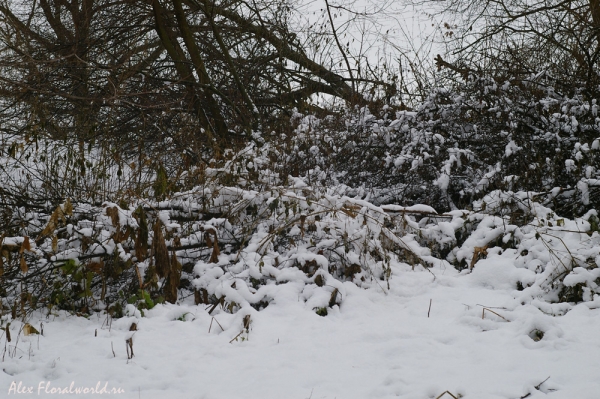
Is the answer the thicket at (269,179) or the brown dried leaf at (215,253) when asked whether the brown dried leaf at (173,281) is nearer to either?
the thicket at (269,179)

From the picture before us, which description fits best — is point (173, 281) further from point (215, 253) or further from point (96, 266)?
point (96, 266)

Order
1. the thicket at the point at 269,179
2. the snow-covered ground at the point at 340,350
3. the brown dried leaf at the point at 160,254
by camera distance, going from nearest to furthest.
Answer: the snow-covered ground at the point at 340,350 < the brown dried leaf at the point at 160,254 < the thicket at the point at 269,179

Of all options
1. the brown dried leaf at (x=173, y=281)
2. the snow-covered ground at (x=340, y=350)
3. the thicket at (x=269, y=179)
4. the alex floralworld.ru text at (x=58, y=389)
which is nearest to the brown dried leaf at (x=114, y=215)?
the thicket at (x=269, y=179)

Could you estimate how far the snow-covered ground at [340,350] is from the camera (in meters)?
2.46

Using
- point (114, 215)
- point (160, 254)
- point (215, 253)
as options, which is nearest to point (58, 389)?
point (160, 254)

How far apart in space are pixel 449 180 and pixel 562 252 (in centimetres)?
200

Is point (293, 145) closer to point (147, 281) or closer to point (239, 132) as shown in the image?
point (239, 132)

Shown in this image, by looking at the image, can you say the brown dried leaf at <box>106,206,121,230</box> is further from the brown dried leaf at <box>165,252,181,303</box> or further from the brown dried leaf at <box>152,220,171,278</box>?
the brown dried leaf at <box>165,252,181,303</box>

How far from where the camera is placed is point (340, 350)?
118 inches

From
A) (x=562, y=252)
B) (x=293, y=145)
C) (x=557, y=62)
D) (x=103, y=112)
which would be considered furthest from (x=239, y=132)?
(x=562, y=252)

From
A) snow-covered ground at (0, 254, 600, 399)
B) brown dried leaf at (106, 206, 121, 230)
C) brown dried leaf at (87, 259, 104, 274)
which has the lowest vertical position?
snow-covered ground at (0, 254, 600, 399)

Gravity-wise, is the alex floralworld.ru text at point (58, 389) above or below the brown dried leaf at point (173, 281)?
below

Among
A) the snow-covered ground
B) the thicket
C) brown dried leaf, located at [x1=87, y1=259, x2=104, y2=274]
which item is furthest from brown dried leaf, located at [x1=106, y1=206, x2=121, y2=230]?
the snow-covered ground

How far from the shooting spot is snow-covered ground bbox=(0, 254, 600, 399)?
8.07 ft
